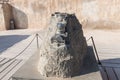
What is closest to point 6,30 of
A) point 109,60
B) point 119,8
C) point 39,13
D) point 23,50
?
point 39,13

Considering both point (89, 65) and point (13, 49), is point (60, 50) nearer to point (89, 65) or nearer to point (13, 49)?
point (89, 65)

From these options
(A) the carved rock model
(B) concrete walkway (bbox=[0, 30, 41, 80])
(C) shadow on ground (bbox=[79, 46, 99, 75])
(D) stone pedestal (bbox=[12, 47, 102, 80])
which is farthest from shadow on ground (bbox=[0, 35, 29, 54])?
(A) the carved rock model

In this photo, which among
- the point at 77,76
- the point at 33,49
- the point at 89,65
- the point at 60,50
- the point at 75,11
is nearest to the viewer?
the point at 60,50

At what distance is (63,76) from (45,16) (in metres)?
9.28

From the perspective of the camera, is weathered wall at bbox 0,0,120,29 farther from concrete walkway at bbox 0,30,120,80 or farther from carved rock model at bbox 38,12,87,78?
carved rock model at bbox 38,12,87,78

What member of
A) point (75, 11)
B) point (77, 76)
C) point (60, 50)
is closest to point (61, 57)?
point (60, 50)

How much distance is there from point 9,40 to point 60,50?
7134mm

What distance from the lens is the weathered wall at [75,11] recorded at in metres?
12.0

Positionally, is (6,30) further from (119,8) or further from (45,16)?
(119,8)

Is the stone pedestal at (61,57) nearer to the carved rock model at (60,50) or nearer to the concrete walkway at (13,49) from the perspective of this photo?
the carved rock model at (60,50)

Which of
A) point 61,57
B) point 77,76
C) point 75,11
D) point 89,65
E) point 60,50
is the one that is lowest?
point 77,76

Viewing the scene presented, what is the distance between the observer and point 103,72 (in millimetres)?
5984

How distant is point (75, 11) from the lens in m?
12.5

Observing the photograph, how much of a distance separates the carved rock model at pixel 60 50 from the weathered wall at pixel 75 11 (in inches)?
321
